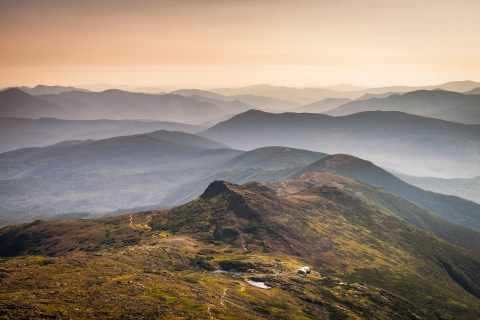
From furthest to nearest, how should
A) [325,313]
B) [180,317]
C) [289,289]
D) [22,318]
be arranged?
[289,289]
[325,313]
[180,317]
[22,318]

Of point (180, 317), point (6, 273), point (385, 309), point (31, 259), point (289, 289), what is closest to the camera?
point (180, 317)

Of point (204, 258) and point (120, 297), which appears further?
point (204, 258)

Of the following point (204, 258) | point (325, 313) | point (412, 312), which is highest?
point (204, 258)

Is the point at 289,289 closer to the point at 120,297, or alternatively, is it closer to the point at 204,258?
the point at 204,258

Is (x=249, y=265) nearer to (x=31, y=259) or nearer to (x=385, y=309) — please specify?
(x=385, y=309)

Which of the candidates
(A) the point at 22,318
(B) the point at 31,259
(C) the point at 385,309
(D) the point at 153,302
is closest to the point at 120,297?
(D) the point at 153,302

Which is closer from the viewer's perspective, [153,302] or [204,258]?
[153,302]

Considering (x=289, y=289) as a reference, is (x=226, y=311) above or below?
above

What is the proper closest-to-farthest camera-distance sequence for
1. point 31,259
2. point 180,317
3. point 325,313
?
point 180,317
point 31,259
point 325,313

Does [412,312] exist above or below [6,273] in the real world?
below

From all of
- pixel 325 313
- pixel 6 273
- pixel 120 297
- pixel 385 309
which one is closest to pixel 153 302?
pixel 120 297
